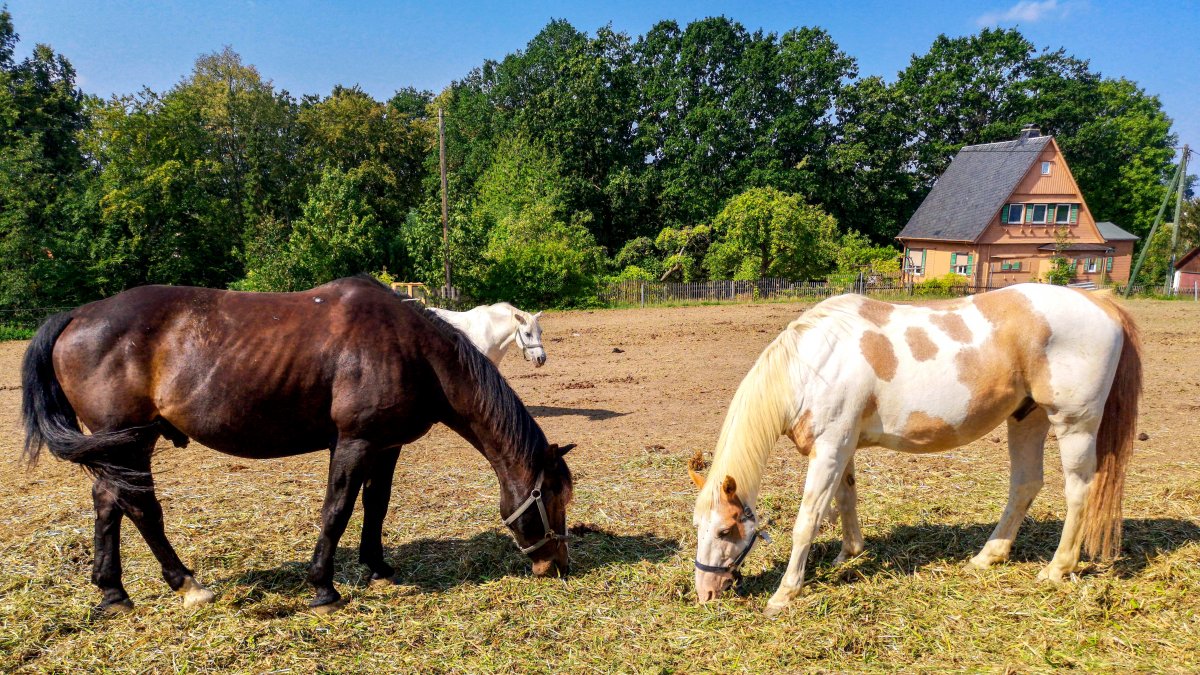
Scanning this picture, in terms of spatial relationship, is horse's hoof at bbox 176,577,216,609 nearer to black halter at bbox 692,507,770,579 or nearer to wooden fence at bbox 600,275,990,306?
black halter at bbox 692,507,770,579

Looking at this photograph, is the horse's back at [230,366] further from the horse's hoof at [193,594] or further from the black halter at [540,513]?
the black halter at [540,513]

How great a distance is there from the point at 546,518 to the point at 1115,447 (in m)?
3.48

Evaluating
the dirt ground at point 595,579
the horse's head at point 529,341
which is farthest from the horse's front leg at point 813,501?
the horse's head at point 529,341

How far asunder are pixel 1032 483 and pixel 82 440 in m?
5.55

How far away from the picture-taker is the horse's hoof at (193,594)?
372cm

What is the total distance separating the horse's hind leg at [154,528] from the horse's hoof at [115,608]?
21 cm

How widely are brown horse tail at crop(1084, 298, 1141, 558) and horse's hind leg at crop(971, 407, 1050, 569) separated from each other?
0.29 meters

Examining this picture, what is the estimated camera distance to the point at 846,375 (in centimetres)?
371

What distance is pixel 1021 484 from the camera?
415cm

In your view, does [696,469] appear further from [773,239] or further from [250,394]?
[773,239]

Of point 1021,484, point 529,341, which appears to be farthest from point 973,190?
point 1021,484

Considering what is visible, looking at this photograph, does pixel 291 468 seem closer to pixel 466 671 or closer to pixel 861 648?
pixel 466 671

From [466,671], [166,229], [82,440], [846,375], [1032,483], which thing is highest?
[166,229]

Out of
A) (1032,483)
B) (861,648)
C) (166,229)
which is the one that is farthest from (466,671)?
(166,229)
